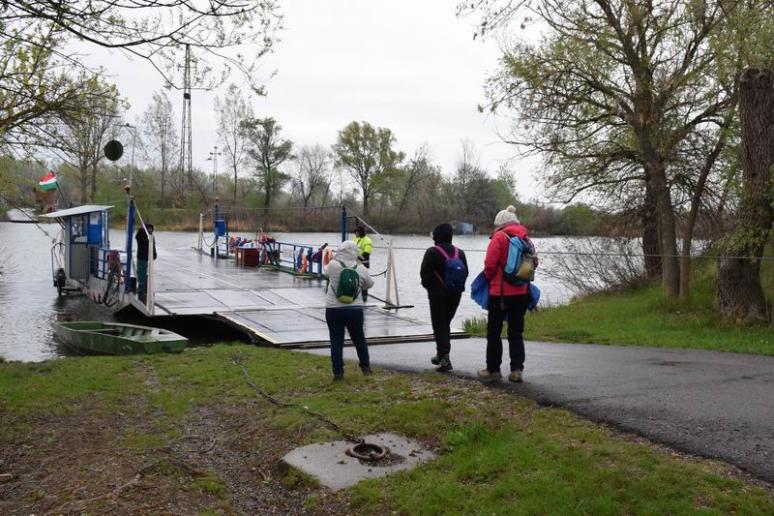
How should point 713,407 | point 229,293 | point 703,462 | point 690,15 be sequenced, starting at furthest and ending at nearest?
point 229,293 < point 690,15 < point 713,407 < point 703,462

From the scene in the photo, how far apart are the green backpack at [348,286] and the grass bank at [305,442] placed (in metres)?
1.02

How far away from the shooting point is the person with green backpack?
8211 millimetres

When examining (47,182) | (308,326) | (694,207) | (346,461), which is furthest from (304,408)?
(47,182)

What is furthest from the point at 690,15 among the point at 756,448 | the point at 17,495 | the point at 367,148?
the point at 367,148

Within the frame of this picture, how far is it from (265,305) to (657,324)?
28.2 ft

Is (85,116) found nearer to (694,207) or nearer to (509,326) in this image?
(509,326)

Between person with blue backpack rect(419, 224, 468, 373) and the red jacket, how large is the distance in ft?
2.89

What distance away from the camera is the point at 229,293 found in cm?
1872

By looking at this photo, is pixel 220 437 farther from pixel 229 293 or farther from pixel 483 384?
pixel 229 293

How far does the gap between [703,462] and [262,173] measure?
7902cm

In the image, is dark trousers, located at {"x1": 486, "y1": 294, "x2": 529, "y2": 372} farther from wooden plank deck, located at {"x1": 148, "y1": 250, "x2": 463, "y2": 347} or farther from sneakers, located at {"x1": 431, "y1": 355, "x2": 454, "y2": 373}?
wooden plank deck, located at {"x1": 148, "y1": 250, "x2": 463, "y2": 347}

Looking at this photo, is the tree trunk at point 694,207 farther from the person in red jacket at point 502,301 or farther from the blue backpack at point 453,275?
the person in red jacket at point 502,301

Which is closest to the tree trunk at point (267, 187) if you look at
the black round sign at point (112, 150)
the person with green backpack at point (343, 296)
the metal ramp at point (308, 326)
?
the black round sign at point (112, 150)

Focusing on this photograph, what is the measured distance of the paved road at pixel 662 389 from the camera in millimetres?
5641
